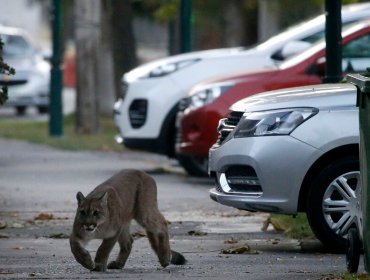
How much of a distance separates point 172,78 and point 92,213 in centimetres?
712

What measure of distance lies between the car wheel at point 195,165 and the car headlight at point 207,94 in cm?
98

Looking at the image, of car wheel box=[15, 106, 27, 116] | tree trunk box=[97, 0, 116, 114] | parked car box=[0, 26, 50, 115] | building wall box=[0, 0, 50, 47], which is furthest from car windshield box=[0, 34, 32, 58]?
building wall box=[0, 0, 50, 47]

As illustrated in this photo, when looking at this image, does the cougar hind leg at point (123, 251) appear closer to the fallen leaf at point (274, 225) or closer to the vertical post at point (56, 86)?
the fallen leaf at point (274, 225)

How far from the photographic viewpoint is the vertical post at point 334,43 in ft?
41.6

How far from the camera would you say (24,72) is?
2906cm

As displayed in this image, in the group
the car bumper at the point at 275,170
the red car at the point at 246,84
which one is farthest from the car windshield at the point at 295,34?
the car bumper at the point at 275,170

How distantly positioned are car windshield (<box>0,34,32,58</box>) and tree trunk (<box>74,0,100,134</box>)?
6.96 m

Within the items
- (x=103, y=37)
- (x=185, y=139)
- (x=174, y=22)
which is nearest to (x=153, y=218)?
(x=185, y=139)

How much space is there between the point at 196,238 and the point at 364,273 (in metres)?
2.72

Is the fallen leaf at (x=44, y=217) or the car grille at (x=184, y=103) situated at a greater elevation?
the car grille at (x=184, y=103)

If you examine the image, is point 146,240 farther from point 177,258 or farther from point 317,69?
point 317,69

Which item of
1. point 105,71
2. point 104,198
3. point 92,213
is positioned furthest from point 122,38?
point 92,213

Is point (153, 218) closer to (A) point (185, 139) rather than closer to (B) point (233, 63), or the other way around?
(A) point (185, 139)

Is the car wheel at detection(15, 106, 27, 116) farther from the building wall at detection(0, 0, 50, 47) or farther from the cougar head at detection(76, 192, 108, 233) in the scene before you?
the building wall at detection(0, 0, 50, 47)
